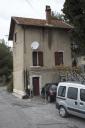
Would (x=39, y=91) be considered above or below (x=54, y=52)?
below

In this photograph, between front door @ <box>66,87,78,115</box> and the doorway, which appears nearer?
front door @ <box>66,87,78,115</box>

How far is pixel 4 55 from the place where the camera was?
59.8 m

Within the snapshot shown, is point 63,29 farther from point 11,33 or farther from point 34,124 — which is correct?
point 34,124

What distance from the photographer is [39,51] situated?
32.8 meters

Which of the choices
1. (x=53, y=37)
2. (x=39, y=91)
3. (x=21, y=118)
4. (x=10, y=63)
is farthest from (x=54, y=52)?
(x=10, y=63)

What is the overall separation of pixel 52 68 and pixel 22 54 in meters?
3.54

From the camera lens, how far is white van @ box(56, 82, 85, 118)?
14.7 metres

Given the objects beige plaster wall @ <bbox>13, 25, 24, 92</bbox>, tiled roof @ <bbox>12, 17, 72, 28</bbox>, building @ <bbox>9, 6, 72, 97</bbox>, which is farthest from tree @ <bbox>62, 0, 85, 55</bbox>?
beige plaster wall @ <bbox>13, 25, 24, 92</bbox>

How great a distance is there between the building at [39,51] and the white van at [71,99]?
15.2 meters

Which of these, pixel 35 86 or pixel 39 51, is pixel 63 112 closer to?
pixel 35 86

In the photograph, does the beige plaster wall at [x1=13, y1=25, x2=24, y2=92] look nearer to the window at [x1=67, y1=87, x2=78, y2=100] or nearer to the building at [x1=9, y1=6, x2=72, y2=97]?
the building at [x1=9, y1=6, x2=72, y2=97]

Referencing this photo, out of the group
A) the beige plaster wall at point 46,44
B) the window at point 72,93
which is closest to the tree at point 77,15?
the window at point 72,93

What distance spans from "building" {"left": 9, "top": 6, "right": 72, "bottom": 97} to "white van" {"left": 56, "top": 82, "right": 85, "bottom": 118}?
49.8 ft

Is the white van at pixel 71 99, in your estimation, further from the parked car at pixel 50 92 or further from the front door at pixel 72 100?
the parked car at pixel 50 92
